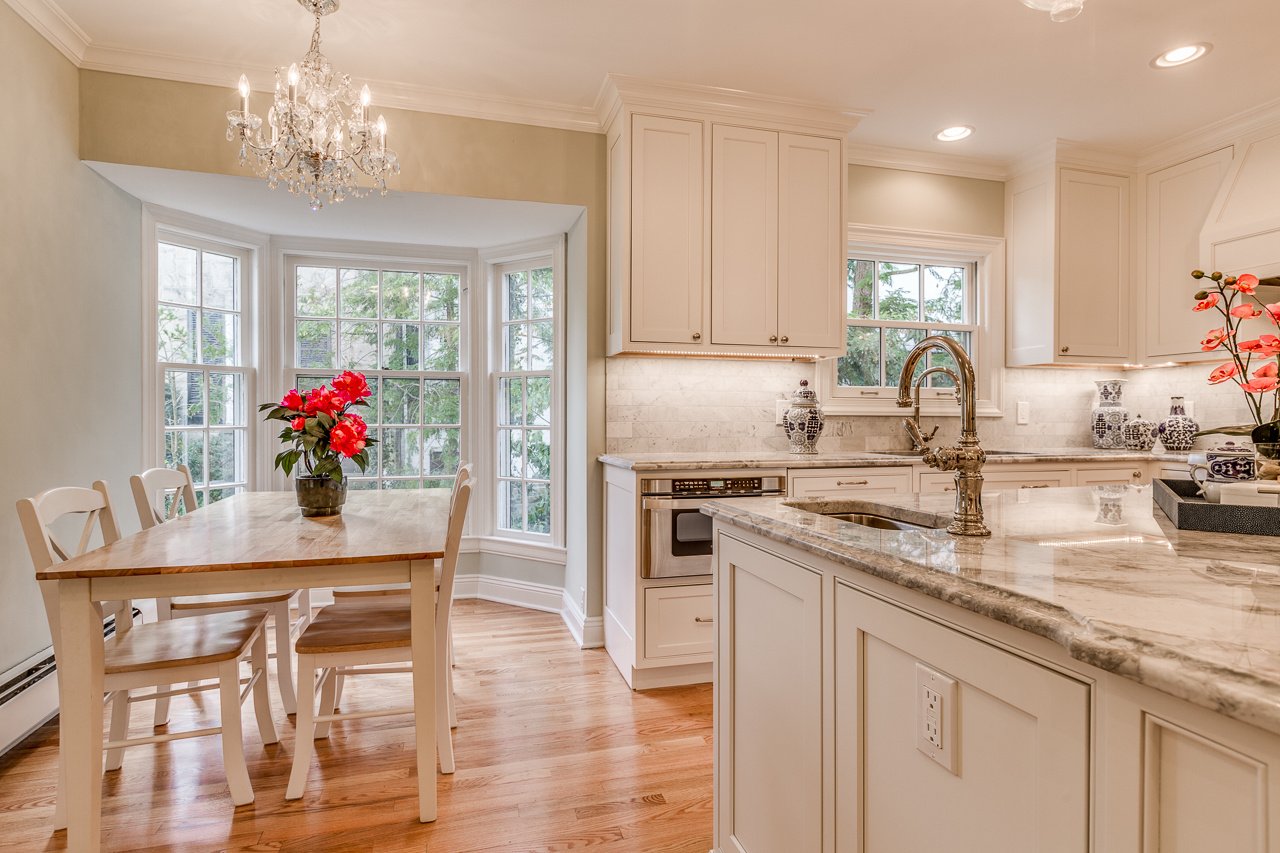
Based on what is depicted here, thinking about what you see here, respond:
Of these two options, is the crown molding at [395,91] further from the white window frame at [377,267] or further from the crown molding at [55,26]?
the white window frame at [377,267]

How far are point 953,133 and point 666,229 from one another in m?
1.75

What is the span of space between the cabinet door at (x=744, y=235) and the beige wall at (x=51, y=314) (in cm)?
271

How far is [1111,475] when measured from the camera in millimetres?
3566

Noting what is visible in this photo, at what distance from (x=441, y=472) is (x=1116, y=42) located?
3968 mm

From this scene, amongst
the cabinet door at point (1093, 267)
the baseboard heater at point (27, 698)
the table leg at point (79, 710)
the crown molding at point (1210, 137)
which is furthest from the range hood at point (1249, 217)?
the baseboard heater at point (27, 698)

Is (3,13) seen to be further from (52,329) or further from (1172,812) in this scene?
(1172,812)

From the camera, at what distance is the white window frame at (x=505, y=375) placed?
12.7 feet

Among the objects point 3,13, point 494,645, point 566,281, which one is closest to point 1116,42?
point 566,281

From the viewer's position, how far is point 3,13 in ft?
7.63

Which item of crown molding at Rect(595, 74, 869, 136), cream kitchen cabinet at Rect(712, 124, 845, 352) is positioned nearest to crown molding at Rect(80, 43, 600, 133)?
crown molding at Rect(595, 74, 869, 136)

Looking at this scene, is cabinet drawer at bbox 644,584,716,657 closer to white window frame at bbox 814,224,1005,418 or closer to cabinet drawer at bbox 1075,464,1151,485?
white window frame at bbox 814,224,1005,418

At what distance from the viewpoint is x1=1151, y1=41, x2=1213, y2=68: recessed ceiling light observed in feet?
9.04

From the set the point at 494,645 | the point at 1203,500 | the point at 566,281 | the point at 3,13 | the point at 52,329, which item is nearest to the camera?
the point at 1203,500

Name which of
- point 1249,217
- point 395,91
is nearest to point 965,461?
point 395,91
